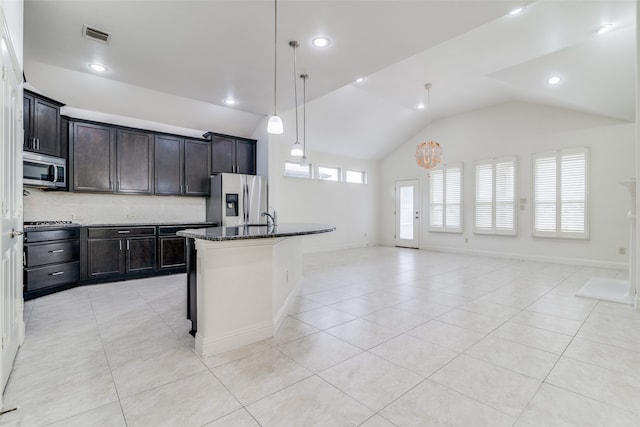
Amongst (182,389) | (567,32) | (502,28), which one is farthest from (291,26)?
(567,32)

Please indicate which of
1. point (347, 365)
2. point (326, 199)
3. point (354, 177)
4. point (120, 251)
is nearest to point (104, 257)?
point (120, 251)

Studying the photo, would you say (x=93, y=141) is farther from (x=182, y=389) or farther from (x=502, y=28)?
(x=502, y=28)

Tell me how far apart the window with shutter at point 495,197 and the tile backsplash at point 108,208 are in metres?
6.33

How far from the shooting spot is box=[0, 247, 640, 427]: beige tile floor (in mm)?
1588

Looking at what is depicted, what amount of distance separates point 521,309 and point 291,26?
3.81 meters

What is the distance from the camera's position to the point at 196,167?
539 centimetres

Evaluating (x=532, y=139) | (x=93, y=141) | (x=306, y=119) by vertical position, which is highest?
(x=306, y=119)

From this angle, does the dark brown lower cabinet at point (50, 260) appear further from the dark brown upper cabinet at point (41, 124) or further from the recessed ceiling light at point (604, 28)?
the recessed ceiling light at point (604, 28)

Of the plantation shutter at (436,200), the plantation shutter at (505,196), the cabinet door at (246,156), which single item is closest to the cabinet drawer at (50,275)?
the cabinet door at (246,156)

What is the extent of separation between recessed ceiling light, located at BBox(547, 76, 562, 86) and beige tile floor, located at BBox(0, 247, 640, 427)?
3547mm

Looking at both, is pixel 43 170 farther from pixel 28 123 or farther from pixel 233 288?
pixel 233 288

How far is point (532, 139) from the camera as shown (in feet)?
20.7

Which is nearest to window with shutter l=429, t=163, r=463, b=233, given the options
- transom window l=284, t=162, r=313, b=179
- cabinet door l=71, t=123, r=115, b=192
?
transom window l=284, t=162, r=313, b=179

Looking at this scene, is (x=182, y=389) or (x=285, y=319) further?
(x=285, y=319)
